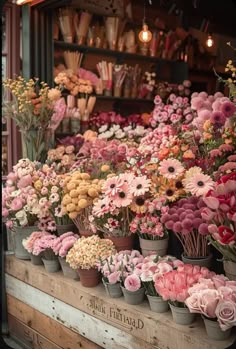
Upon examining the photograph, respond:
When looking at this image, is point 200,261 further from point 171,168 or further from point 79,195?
point 79,195

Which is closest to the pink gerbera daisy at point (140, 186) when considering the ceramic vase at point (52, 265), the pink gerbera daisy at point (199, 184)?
the pink gerbera daisy at point (199, 184)

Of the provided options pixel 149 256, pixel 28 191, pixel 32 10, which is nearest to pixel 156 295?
pixel 149 256

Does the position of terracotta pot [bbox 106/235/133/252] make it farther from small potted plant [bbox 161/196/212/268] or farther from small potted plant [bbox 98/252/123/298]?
small potted plant [bbox 161/196/212/268]

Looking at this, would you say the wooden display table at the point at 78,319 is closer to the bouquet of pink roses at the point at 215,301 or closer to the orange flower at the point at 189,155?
the bouquet of pink roses at the point at 215,301

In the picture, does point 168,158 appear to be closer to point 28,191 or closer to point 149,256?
point 149,256

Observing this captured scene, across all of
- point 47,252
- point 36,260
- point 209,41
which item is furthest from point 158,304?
point 209,41

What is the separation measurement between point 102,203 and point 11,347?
1.06 meters

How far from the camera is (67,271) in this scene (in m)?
2.30

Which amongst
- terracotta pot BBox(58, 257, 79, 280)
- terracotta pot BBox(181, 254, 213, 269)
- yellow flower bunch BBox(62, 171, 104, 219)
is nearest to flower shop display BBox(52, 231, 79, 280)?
terracotta pot BBox(58, 257, 79, 280)

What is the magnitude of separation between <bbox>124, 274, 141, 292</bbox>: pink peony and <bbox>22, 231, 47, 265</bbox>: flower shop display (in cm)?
68

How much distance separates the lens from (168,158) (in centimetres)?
207

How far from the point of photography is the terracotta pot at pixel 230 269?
5.80ft

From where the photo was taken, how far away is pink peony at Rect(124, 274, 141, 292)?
6.08 feet

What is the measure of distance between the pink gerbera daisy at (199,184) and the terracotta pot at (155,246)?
39cm
